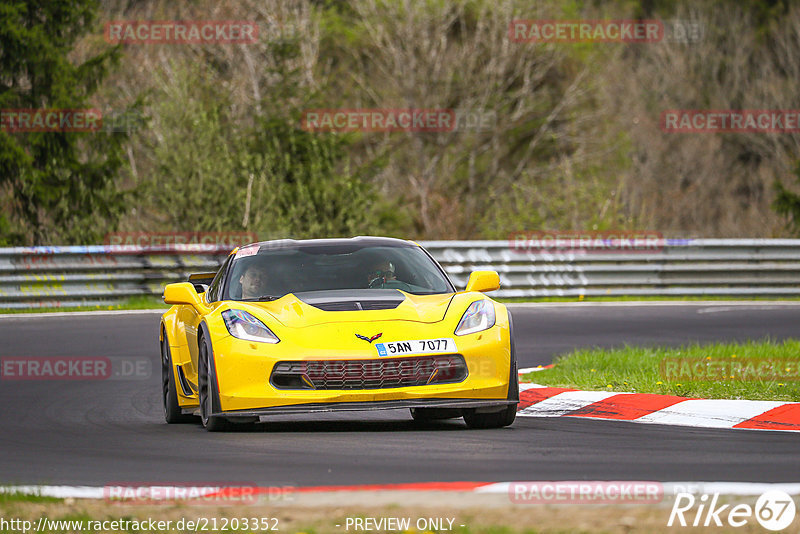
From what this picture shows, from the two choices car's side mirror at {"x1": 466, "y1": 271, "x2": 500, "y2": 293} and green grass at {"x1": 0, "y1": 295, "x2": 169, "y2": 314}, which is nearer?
car's side mirror at {"x1": 466, "y1": 271, "x2": 500, "y2": 293}

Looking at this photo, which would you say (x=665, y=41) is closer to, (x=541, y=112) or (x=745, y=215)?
(x=745, y=215)

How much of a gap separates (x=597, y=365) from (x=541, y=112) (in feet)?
107

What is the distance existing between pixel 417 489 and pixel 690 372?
5.68 m

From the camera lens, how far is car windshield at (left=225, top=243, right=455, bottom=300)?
31.4 feet

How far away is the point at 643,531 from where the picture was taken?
5.14 meters

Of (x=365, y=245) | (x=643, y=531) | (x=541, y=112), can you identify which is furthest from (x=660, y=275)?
(x=541, y=112)

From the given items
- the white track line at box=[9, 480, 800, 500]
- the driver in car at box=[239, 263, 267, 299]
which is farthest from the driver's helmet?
the white track line at box=[9, 480, 800, 500]

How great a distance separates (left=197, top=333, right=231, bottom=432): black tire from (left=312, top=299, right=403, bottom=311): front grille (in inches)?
30.2
